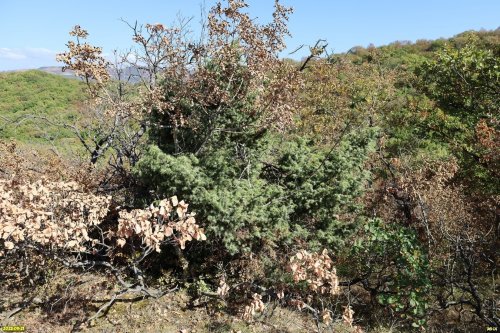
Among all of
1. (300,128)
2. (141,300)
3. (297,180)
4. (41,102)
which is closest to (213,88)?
(297,180)

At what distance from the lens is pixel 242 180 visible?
6914 millimetres

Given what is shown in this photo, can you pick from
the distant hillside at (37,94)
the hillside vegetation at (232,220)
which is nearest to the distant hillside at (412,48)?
the hillside vegetation at (232,220)

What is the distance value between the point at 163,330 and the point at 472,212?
747 cm

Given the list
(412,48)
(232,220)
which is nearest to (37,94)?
(232,220)

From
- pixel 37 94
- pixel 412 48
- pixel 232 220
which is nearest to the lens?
pixel 232 220

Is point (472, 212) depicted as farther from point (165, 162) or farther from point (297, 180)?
point (165, 162)

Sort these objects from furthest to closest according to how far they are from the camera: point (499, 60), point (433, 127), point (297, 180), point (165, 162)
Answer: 1. point (433, 127)
2. point (499, 60)
3. point (297, 180)
4. point (165, 162)

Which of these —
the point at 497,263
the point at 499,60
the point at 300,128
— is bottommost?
the point at 497,263

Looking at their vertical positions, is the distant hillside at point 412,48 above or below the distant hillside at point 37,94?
above

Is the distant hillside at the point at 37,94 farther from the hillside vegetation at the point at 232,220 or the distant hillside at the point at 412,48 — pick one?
the distant hillside at the point at 412,48

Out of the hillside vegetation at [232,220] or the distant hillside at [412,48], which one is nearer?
the hillside vegetation at [232,220]

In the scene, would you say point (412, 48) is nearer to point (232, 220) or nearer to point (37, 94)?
point (232, 220)

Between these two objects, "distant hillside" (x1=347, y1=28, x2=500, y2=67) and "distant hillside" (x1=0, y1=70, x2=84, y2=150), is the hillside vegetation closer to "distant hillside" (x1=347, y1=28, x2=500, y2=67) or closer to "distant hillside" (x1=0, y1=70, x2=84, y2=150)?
"distant hillside" (x1=0, y1=70, x2=84, y2=150)

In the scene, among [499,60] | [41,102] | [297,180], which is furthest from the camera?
[41,102]
